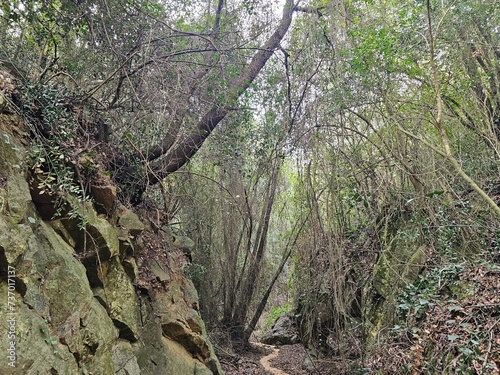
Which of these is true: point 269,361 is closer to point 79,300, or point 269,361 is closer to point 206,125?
point 206,125

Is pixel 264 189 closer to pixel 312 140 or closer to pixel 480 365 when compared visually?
pixel 312 140

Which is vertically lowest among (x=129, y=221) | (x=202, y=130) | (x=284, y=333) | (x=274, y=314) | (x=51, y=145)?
(x=284, y=333)

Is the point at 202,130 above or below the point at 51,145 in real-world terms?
above

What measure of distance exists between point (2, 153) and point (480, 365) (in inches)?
159

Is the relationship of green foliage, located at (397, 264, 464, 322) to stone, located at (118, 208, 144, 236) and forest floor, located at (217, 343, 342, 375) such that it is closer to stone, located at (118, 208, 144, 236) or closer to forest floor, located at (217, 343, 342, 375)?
forest floor, located at (217, 343, 342, 375)

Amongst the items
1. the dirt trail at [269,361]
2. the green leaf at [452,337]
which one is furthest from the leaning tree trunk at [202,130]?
the dirt trail at [269,361]

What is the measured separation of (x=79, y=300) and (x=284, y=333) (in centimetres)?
754

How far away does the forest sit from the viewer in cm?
311

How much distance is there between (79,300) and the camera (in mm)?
2641

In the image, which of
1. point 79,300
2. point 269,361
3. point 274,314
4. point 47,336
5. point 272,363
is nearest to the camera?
point 47,336

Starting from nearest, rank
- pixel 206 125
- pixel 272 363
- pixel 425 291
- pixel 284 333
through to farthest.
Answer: pixel 425 291
pixel 206 125
pixel 272 363
pixel 284 333

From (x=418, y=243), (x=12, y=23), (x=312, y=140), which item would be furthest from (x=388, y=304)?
(x=12, y=23)

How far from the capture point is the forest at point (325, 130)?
10.2ft

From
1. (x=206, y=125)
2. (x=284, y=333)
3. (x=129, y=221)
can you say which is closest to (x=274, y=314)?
(x=284, y=333)
